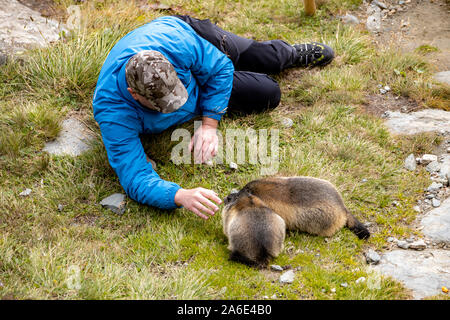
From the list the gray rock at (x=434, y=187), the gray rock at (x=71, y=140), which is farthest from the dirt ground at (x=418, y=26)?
the gray rock at (x=71, y=140)

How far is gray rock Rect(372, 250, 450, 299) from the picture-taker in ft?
11.1

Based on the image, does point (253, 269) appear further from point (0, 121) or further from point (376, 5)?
point (376, 5)

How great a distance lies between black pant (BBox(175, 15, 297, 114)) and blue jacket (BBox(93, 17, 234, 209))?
56 centimetres

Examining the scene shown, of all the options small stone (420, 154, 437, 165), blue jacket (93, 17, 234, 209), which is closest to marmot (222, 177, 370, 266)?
blue jacket (93, 17, 234, 209)

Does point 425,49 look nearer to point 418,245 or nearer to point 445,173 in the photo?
point 445,173

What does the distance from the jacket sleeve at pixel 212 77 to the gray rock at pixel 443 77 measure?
3589 mm

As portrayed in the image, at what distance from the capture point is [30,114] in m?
5.13

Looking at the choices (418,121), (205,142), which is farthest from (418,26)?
(205,142)

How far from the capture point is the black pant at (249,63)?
17.4 ft

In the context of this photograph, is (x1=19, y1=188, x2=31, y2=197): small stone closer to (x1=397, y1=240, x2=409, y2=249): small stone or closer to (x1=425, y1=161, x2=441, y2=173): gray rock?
(x1=397, y1=240, x2=409, y2=249): small stone

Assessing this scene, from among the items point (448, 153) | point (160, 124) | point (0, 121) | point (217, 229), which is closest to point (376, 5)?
point (448, 153)

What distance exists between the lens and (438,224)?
4051 mm

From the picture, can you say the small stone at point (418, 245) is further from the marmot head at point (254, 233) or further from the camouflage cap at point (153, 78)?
the camouflage cap at point (153, 78)

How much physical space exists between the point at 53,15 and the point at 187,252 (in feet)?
16.6
